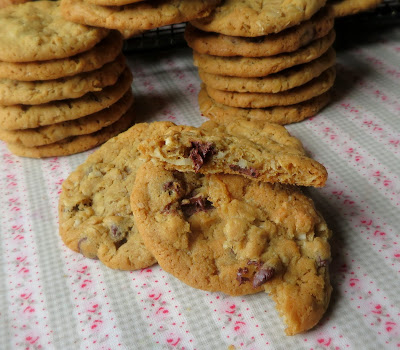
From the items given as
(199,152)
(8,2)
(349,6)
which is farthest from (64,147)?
(349,6)

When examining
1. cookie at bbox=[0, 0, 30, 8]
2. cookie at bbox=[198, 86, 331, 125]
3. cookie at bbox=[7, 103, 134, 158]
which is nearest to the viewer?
cookie at bbox=[7, 103, 134, 158]

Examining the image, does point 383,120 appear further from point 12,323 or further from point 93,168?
point 12,323

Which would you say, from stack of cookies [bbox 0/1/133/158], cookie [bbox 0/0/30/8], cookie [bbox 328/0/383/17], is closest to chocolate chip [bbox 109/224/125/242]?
stack of cookies [bbox 0/1/133/158]

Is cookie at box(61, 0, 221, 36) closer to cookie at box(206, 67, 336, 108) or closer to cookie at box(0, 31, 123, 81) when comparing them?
cookie at box(0, 31, 123, 81)

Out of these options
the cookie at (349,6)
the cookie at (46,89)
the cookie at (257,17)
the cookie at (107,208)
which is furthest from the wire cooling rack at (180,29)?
the cookie at (107,208)

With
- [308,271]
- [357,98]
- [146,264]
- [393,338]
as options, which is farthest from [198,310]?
[357,98]

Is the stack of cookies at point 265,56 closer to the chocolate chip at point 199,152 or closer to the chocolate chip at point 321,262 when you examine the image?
the chocolate chip at point 199,152

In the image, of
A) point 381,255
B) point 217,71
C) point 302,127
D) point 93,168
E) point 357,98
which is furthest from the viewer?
point 357,98

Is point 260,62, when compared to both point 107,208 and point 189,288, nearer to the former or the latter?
point 107,208
